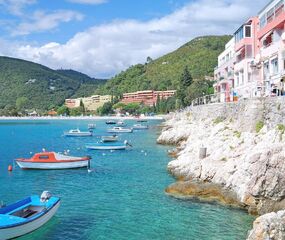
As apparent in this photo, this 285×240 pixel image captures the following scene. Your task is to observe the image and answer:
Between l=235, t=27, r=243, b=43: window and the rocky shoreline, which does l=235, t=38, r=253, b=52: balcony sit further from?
the rocky shoreline

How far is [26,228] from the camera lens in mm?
20031

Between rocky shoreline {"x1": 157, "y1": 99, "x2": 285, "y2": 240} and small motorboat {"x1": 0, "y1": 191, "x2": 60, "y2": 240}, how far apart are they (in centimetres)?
872

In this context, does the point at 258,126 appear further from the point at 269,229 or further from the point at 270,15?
the point at 270,15

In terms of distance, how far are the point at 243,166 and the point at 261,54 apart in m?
24.7

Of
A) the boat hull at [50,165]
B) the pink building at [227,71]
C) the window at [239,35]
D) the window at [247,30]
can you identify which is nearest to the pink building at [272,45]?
the window at [247,30]

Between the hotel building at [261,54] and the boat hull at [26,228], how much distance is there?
20830 mm

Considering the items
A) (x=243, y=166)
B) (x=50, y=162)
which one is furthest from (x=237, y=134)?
(x=50, y=162)

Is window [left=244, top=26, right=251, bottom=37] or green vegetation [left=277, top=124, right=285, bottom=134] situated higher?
window [left=244, top=26, right=251, bottom=37]

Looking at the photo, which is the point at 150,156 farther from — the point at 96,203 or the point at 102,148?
the point at 96,203

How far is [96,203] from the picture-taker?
2647 cm

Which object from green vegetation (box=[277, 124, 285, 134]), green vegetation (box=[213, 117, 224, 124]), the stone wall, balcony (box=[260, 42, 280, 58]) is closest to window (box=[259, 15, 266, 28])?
balcony (box=[260, 42, 280, 58])

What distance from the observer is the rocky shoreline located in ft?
74.4

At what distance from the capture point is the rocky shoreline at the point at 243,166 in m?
22.7

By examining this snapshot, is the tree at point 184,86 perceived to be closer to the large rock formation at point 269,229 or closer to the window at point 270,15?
the window at point 270,15
